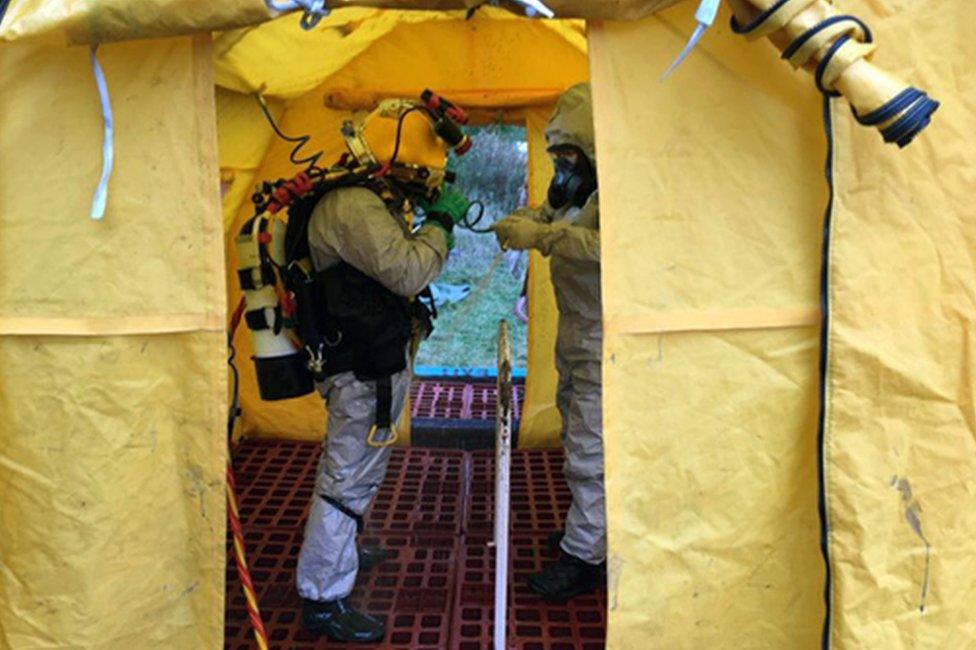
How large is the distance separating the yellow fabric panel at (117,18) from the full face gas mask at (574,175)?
156 cm

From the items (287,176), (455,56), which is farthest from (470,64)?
(287,176)

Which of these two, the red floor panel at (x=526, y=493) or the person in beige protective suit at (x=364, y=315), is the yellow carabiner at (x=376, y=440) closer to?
the person in beige protective suit at (x=364, y=315)

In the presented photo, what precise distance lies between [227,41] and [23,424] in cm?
131

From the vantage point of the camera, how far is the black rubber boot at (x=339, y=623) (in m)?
2.87

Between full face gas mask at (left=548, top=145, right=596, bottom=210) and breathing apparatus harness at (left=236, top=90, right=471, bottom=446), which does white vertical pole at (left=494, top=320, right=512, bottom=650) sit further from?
full face gas mask at (left=548, top=145, right=596, bottom=210)

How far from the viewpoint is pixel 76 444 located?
209 centimetres

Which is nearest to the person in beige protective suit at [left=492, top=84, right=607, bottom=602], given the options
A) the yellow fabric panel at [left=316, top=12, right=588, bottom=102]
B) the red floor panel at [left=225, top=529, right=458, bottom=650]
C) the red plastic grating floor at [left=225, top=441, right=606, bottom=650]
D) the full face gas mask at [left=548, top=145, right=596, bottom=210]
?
the full face gas mask at [left=548, top=145, right=596, bottom=210]

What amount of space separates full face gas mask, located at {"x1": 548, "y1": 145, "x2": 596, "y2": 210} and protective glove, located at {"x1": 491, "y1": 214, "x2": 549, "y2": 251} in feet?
0.63

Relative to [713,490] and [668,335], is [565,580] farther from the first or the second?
[668,335]

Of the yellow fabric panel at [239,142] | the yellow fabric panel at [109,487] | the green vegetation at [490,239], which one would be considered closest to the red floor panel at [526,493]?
the yellow fabric panel at [109,487]

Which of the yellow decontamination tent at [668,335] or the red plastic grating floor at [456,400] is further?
the red plastic grating floor at [456,400]

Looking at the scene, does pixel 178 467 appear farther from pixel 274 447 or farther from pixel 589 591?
pixel 274 447

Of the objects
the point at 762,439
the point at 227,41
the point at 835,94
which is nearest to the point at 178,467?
the point at 227,41

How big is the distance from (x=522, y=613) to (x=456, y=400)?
227 cm
